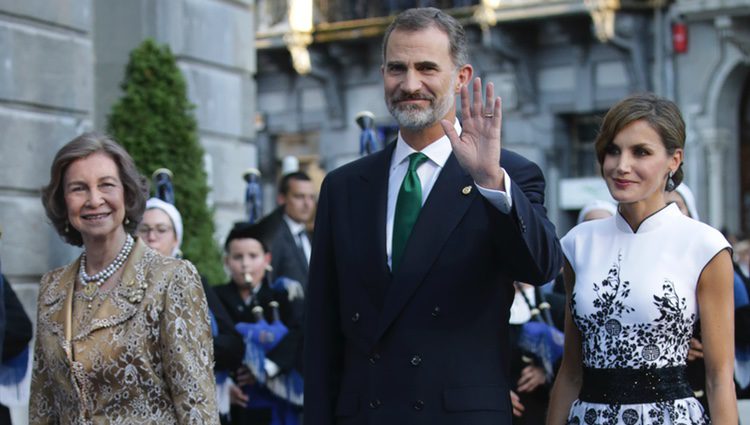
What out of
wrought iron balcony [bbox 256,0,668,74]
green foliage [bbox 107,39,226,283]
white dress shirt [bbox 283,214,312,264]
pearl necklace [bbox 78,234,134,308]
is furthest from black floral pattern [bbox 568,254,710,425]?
wrought iron balcony [bbox 256,0,668,74]

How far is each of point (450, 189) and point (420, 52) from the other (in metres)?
0.42

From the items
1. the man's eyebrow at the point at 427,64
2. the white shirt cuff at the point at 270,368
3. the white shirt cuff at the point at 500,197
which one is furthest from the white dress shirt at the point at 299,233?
the white shirt cuff at the point at 500,197

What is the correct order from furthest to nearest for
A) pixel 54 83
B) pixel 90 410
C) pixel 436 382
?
pixel 54 83
pixel 90 410
pixel 436 382

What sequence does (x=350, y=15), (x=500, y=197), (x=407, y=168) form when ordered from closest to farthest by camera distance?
(x=500, y=197)
(x=407, y=168)
(x=350, y=15)

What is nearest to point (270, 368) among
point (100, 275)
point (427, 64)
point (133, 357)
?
point (100, 275)

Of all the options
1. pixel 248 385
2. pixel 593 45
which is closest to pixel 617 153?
pixel 248 385

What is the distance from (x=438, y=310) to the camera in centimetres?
402

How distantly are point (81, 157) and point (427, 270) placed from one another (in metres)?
1.31

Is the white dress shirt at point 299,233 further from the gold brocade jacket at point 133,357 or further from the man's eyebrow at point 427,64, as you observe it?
the man's eyebrow at point 427,64

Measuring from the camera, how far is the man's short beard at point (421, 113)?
13.4ft

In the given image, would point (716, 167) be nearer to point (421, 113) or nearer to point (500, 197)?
point (421, 113)

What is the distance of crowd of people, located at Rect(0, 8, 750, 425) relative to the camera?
4004 mm

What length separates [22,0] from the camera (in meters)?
7.90

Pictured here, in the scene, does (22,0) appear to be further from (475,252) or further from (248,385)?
(475,252)
